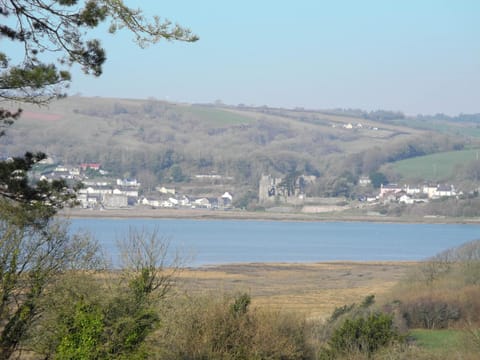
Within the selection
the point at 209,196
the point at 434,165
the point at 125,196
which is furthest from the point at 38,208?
the point at 434,165

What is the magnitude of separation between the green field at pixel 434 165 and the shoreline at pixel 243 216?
52.9 feet

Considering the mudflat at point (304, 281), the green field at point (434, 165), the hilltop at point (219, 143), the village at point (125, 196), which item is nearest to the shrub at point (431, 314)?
the mudflat at point (304, 281)

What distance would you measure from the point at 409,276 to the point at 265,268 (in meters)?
18.4

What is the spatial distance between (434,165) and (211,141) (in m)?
50.8

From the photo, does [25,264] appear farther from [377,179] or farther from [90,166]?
[90,166]

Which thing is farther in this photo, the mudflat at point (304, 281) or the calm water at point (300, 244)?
the calm water at point (300, 244)

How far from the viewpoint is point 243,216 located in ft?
385

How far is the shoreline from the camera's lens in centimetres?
11088

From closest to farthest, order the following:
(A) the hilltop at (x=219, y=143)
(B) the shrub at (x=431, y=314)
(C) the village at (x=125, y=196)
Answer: (B) the shrub at (x=431, y=314) < (C) the village at (x=125, y=196) < (A) the hilltop at (x=219, y=143)

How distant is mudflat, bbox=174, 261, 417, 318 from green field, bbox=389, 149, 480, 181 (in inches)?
3264

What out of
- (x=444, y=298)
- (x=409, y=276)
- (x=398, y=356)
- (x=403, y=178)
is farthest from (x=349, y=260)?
(x=403, y=178)

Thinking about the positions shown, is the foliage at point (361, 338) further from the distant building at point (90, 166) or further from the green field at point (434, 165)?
the distant building at point (90, 166)

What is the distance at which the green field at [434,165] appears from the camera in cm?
13150

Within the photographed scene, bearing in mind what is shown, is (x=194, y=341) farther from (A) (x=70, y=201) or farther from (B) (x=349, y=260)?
(B) (x=349, y=260)
